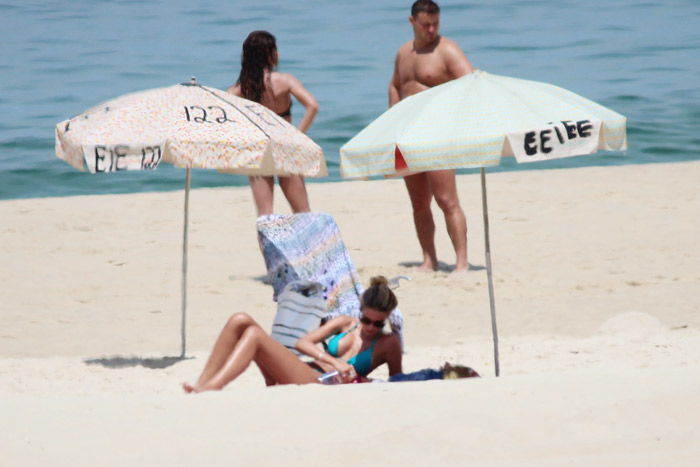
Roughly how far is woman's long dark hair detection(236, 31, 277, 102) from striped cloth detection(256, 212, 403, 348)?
1246mm

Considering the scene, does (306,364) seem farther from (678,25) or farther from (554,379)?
(678,25)

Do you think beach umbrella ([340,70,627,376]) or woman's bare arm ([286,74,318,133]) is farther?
woman's bare arm ([286,74,318,133])

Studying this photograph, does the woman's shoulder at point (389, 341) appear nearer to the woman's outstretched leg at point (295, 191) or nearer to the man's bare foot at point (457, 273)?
the woman's outstretched leg at point (295, 191)

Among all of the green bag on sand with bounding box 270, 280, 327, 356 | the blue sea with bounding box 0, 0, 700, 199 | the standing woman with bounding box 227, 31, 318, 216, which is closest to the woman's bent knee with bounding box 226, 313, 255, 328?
the green bag on sand with bounding box 270, 280, 327, 356

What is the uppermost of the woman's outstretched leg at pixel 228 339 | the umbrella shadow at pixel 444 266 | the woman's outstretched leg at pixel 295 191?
the woman's outstretched leg at pixel 295 191

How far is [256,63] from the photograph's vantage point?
22.7 ft

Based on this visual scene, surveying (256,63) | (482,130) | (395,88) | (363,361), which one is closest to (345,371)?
(363,361)

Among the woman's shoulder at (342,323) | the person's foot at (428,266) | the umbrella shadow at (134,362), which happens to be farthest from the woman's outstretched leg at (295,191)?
the woman's shoulder at (342,323)

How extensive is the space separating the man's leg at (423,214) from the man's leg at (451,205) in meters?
0.09

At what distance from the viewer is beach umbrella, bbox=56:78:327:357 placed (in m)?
4.88

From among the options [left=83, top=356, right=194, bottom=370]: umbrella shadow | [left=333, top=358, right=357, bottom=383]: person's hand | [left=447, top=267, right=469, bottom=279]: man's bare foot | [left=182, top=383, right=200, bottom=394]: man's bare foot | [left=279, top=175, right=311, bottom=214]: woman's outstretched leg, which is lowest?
[left=447, top=267, right=469, bottom=279]: man's bare foot

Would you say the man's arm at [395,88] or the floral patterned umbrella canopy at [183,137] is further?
the man's arm at [395,88]

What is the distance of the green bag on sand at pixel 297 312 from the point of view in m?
5.31

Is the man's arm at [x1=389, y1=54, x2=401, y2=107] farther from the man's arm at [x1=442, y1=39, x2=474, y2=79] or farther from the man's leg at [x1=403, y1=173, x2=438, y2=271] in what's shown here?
the man's leg at [x1=403, y1=173, x2=438, y2=271]
